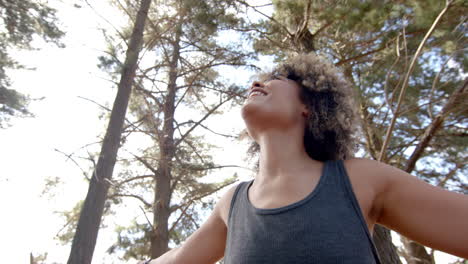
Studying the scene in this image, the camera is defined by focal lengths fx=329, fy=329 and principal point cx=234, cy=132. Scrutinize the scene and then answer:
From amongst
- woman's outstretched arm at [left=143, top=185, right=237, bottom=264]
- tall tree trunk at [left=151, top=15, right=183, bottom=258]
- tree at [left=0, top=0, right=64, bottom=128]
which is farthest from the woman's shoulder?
tree at [left=0, top=0, right=64, bottom=128]

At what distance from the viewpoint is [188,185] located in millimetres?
6305

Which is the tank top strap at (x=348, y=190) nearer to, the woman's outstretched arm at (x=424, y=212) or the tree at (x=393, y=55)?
the woman's outstretched arm at (x=424, y=212)

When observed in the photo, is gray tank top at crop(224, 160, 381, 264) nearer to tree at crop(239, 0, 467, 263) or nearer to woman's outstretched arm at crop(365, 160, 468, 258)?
woman's outstretched arm at crop(365, 160, 468, 258)

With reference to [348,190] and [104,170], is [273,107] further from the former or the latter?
[104,170]

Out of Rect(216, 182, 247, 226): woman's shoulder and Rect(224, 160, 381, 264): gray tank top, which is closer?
Rect(224, 160, 381, 264): gray tank top

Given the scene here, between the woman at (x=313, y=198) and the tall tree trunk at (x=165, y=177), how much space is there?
13.2 feet

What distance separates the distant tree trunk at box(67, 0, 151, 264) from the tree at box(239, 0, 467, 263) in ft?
5.80

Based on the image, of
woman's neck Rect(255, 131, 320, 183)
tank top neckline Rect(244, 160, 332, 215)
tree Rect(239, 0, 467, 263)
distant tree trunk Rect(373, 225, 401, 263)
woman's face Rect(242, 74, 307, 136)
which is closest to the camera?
tank top neckline Rect(244, 160, 332, 215)

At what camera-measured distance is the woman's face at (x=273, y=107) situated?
1.30m

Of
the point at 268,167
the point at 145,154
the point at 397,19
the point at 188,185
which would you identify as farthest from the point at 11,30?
the point at 268,167

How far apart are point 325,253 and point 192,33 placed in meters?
5.41

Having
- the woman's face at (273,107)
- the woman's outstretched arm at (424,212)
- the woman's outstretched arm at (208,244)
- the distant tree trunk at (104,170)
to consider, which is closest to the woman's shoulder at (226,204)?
the woman's outstretched arm at (208,244)

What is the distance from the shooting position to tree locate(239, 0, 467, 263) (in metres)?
3.22

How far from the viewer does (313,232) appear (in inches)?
36.5
